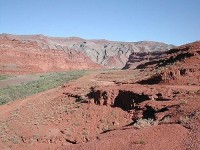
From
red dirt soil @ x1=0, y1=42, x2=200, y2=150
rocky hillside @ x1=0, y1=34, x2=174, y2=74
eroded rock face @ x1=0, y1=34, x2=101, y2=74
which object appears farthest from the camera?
rocky hillside @ x1=0, y1=34, x2=174, y2=74

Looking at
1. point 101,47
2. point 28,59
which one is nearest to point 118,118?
point 28,59

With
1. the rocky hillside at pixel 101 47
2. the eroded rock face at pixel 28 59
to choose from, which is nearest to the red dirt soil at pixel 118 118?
the eroded rock face at pixel 28 59

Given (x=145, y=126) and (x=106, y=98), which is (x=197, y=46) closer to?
(x=106, y=98)

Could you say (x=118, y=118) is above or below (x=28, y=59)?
above

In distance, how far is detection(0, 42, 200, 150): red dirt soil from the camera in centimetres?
1081

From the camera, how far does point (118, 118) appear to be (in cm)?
1856

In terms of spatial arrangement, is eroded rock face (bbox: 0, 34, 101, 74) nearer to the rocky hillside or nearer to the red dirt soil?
the rocky hillside

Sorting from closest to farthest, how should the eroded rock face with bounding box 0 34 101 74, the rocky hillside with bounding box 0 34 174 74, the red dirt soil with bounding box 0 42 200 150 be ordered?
the red dirt soil with bounding box 0 42 200 150, the eroded rock face with bounding box 0 34 101 74, the rocky hillside with bounding box 0 34 174 74

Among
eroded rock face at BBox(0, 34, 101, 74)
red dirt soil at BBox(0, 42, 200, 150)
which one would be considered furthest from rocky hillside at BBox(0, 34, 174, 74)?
red dirt soil at BBox(0, 42, 200, 150)

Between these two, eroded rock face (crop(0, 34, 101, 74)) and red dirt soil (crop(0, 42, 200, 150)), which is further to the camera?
eroded rock face (crop(0, 34, 101, 74))

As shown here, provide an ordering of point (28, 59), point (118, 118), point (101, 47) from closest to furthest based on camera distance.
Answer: point (118, 118) → point (28, 59) → point (101, 47)

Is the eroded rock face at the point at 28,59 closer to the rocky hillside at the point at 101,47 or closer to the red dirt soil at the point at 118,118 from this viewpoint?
the rocky hillside at the point at 101,47

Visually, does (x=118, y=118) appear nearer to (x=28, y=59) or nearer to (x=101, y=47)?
(x=28, y=59)

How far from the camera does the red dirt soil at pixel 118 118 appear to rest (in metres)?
10.8
